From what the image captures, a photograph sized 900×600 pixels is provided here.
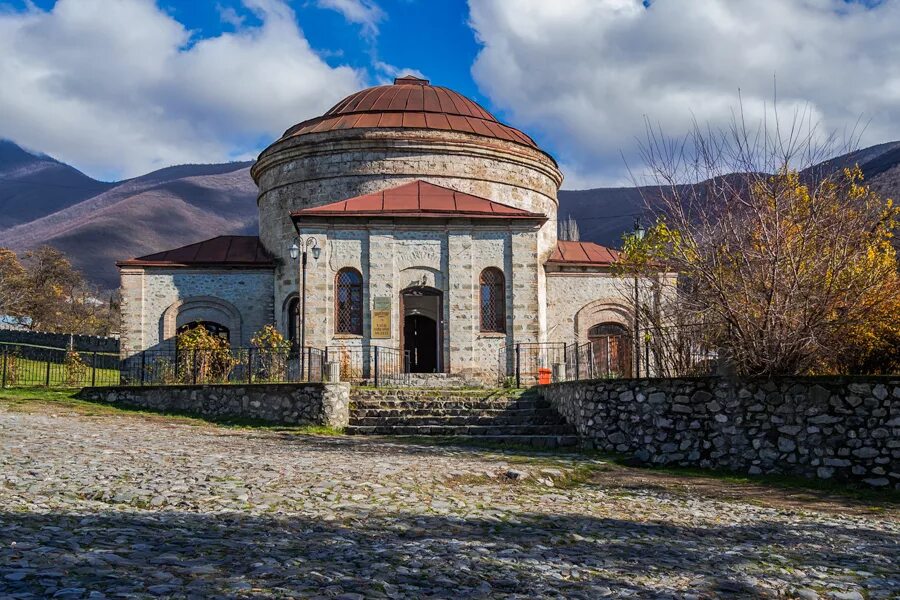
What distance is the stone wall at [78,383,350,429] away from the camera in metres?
15.0

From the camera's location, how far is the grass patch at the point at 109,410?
1473 centimetres

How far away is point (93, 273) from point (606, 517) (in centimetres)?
12924

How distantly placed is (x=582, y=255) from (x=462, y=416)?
12415mm

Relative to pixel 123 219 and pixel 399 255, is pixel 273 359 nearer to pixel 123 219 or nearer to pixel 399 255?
pixel 399 255

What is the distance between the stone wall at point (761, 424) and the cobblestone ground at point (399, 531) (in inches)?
42.1

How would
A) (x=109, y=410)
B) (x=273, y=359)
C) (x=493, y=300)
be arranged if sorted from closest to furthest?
(x=109, y=410) < (x=273, y=359) < (x=493, y=300)

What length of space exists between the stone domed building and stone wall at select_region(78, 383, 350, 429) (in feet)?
14.3

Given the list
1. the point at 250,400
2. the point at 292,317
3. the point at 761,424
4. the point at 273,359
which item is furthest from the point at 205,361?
the point at 761,424

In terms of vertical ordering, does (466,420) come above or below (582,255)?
below

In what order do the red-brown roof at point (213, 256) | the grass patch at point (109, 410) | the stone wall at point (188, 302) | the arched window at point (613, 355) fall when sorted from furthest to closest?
the red-brown roof at point (213, 256) → the stone wall at point (188, 302) → the grass patch at point (109, 410) → the arched window at point (613, 355)

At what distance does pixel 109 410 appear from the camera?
53.7 feet

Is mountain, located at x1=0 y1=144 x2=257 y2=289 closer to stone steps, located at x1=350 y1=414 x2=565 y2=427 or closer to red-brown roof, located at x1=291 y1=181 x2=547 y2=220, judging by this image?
red-brown roof, located at x1=291 y1=181 x2=547 y2=220

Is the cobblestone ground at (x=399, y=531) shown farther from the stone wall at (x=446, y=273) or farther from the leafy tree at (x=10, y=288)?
the leafy tree at (x=10, y=288)

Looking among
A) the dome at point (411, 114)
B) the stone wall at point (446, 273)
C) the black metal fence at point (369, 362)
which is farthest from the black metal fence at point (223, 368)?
the dome at point (411, 114)
